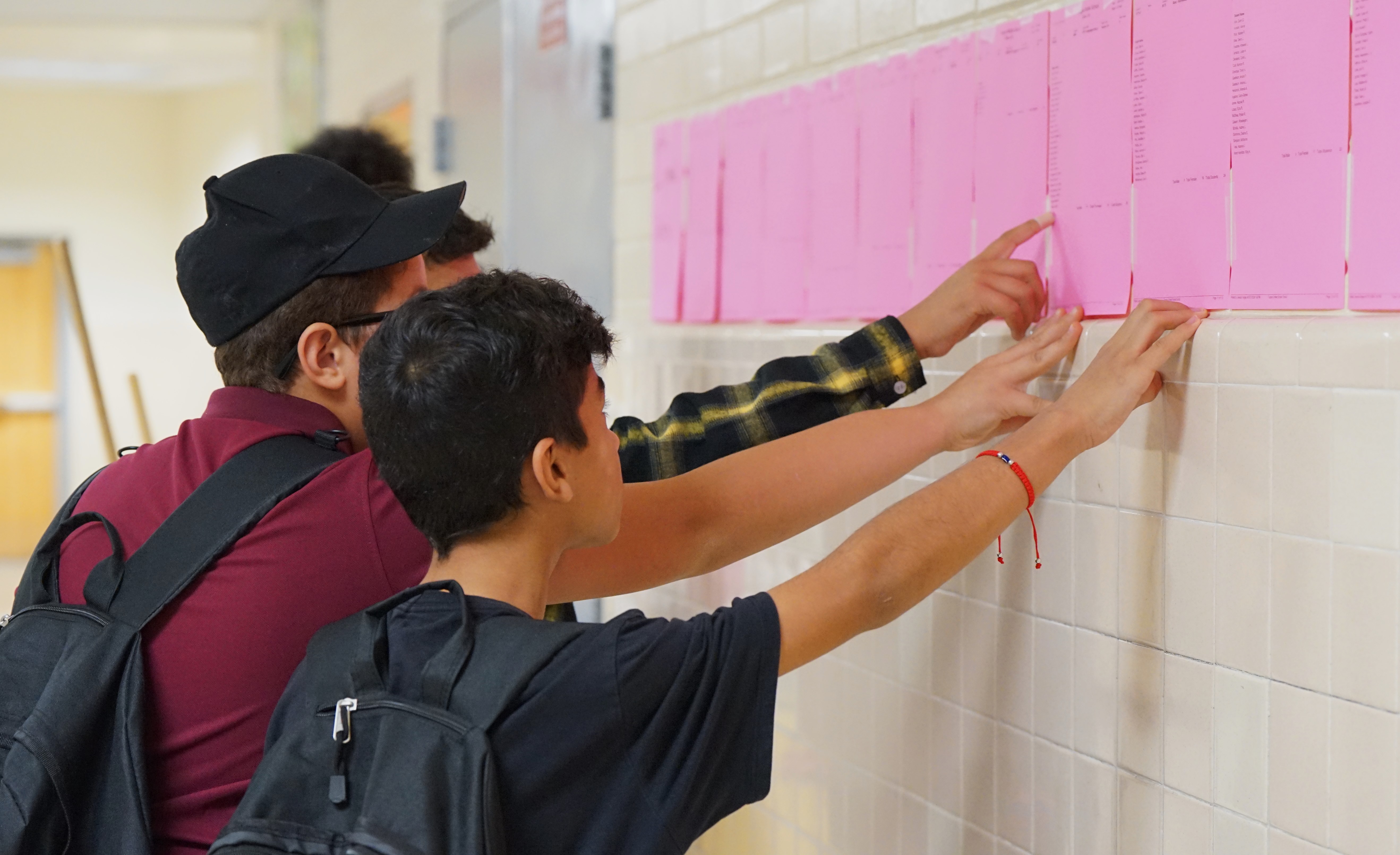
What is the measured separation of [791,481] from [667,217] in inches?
43.6

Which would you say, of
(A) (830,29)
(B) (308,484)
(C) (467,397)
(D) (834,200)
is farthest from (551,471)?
(A) (830,29)

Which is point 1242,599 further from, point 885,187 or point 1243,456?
point 885,187

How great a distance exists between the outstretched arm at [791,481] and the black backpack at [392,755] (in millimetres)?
396

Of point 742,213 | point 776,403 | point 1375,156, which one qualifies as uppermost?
point 742,213

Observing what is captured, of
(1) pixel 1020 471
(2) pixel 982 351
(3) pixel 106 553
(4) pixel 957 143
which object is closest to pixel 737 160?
(4) pixel 957 143

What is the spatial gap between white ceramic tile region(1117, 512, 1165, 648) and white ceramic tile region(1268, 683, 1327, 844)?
0.17m

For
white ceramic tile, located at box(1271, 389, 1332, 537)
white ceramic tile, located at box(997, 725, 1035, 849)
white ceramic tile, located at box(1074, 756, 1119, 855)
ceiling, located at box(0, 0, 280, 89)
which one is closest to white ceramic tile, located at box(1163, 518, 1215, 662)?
white ceramic tile, located at box(1271, 389, 1332, 537)

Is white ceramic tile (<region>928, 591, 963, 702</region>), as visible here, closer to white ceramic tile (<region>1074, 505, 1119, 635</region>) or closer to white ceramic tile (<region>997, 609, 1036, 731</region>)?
white ceramic tile (<region>997, 609, 1036, 731</region>)

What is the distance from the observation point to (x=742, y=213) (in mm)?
2334

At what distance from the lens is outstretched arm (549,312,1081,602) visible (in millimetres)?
1521

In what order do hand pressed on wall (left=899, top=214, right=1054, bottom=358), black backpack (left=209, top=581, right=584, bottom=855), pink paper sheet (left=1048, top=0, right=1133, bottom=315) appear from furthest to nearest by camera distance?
hand pressed on wall (left=899, top=214, right=1054, bottom=358) → pink paper sheet (left=1048, top=0, right=1133, bottom=315) → black backpack (left=209, top=581, right=584, bottom=855)

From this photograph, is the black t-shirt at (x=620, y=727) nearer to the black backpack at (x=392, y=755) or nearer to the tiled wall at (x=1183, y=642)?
the black backpack at (x=392, y=755)

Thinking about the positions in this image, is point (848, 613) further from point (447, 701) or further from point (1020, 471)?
point (447, 701)

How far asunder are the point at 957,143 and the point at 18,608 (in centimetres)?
131
